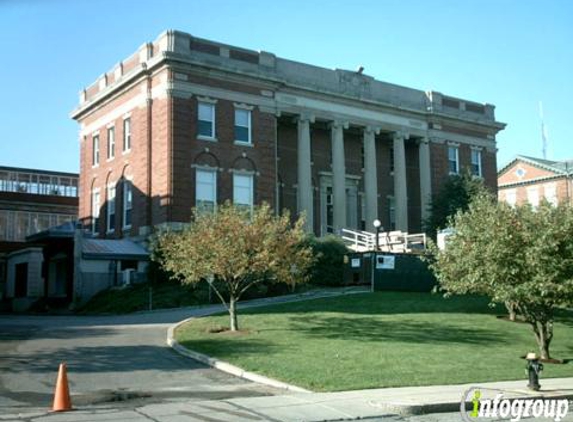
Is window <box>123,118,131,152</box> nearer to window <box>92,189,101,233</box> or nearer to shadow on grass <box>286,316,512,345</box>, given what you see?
window <box>92,189,101,233</box>

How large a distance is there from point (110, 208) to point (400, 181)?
19884mm

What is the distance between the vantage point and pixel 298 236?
23.7 metres

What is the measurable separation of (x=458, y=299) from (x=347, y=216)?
63.3 ft

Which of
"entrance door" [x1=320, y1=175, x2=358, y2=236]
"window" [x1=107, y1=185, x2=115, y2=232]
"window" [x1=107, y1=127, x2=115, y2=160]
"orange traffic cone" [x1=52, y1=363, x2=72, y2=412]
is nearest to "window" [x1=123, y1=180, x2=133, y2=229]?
"window" [x1=107, y1=185, x2=115, y2=232]

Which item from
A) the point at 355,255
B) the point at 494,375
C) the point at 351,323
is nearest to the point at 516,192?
the point at 355,255

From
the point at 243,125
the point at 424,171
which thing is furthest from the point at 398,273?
the point at 424,171

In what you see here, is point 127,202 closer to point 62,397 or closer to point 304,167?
point 304,167

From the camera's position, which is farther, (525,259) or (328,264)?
(328,264)

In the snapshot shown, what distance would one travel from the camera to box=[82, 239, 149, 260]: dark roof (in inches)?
1544

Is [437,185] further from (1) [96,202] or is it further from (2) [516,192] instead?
(2) [516,192]

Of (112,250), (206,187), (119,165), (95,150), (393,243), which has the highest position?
(95,150)

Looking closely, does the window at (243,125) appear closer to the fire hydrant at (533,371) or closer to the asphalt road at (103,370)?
the asphalt road at (103,370)

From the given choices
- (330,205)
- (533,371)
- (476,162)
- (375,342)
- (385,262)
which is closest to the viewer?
(533,371)

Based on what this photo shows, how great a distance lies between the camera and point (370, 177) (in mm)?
49281
